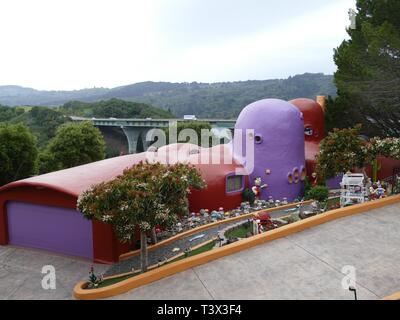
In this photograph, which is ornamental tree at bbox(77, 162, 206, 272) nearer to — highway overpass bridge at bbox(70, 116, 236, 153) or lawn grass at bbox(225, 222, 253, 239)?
lawn grass at bbox(225, 222, 253, 239)

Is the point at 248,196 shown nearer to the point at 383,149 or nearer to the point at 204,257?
the point at 383,149

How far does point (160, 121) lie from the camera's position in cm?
7362

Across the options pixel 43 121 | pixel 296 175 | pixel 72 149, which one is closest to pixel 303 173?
pixel 296 175

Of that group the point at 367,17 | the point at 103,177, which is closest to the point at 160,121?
the point at 367,17

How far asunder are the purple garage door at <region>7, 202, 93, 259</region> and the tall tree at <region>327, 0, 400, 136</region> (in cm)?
1728

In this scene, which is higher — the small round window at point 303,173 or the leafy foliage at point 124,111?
the leafy foliage at point 124,111

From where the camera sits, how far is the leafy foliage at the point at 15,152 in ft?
91.9

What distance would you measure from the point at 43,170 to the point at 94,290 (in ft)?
74.5

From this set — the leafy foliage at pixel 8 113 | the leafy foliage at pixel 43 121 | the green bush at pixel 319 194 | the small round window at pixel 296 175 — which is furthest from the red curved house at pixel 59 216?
the leafy foliage at pixel 8 113

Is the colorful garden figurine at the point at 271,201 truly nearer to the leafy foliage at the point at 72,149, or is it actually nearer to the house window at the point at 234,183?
the house window at the point at 234,183

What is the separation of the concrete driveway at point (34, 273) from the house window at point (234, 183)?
8.65m

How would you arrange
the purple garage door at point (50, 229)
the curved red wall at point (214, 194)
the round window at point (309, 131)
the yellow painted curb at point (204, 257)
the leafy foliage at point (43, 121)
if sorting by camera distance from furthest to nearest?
the leafy foliage at point (43, 121) → the round window at point (309, 131) → the curved red wall at point (214, 194) → the purple garage door at point (50, 229) → the yellow painted curb at point (204, 257)

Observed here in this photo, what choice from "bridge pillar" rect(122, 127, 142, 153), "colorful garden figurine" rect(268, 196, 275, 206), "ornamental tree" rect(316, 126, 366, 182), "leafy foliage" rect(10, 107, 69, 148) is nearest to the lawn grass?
"ornamental tree" rect(316, 126, 366, 182)

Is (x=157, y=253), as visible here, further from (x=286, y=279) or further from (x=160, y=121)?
(x=160, y=121)
